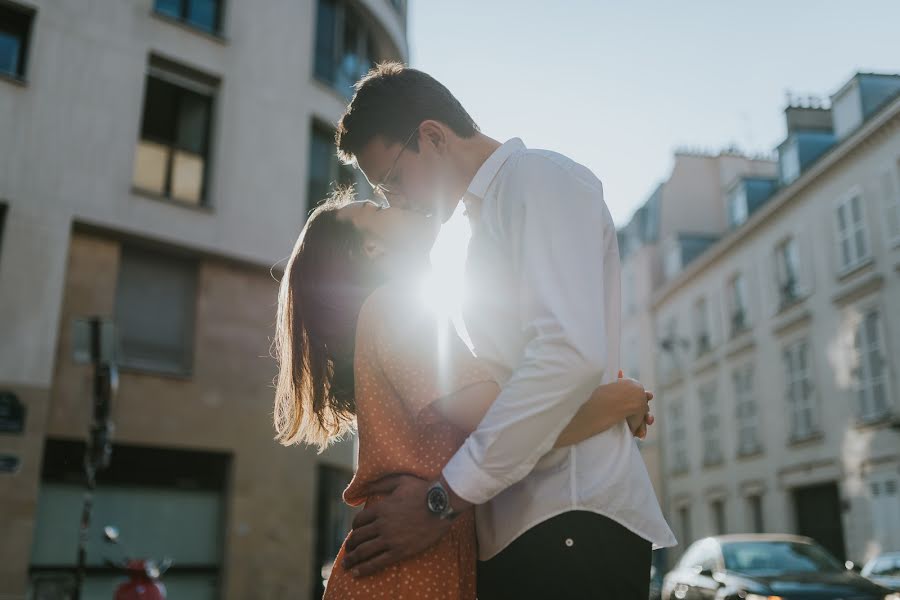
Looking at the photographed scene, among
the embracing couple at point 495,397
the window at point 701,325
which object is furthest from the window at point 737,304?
the embracing couple at point 495,397

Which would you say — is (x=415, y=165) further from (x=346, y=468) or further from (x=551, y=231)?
(x=346, y=468)

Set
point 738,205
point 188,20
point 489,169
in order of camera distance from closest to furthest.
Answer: point 489,169 → point 188,20 → point 738,205

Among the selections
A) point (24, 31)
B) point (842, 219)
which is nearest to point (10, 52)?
point (24, 31)

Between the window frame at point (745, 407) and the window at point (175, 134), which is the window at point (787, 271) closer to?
the window frame at point (745, 407)

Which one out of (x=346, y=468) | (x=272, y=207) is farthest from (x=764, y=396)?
(x=272, y=207)

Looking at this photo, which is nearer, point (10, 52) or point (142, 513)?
point (142, 513)

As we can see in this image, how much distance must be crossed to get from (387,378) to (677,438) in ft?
114

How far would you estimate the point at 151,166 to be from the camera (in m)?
14.3

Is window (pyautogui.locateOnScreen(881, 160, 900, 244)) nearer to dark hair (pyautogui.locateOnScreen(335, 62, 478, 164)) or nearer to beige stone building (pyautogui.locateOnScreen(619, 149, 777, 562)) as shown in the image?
beige stone building (pyautogui.locateOnScreen(619, 149, 777, 562))

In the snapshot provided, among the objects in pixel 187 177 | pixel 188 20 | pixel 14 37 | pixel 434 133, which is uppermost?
pixel 188 20

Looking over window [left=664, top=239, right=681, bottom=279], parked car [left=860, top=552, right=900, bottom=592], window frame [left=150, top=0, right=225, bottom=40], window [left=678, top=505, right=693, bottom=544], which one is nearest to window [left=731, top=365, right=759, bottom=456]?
window [left=678, top=505, right=693, bottom=544]

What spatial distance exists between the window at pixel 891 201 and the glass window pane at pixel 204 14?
1552 cm

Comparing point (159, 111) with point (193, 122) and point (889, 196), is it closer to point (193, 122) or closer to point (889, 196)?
point (193, 122)

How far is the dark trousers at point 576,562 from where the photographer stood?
5.73 feet
